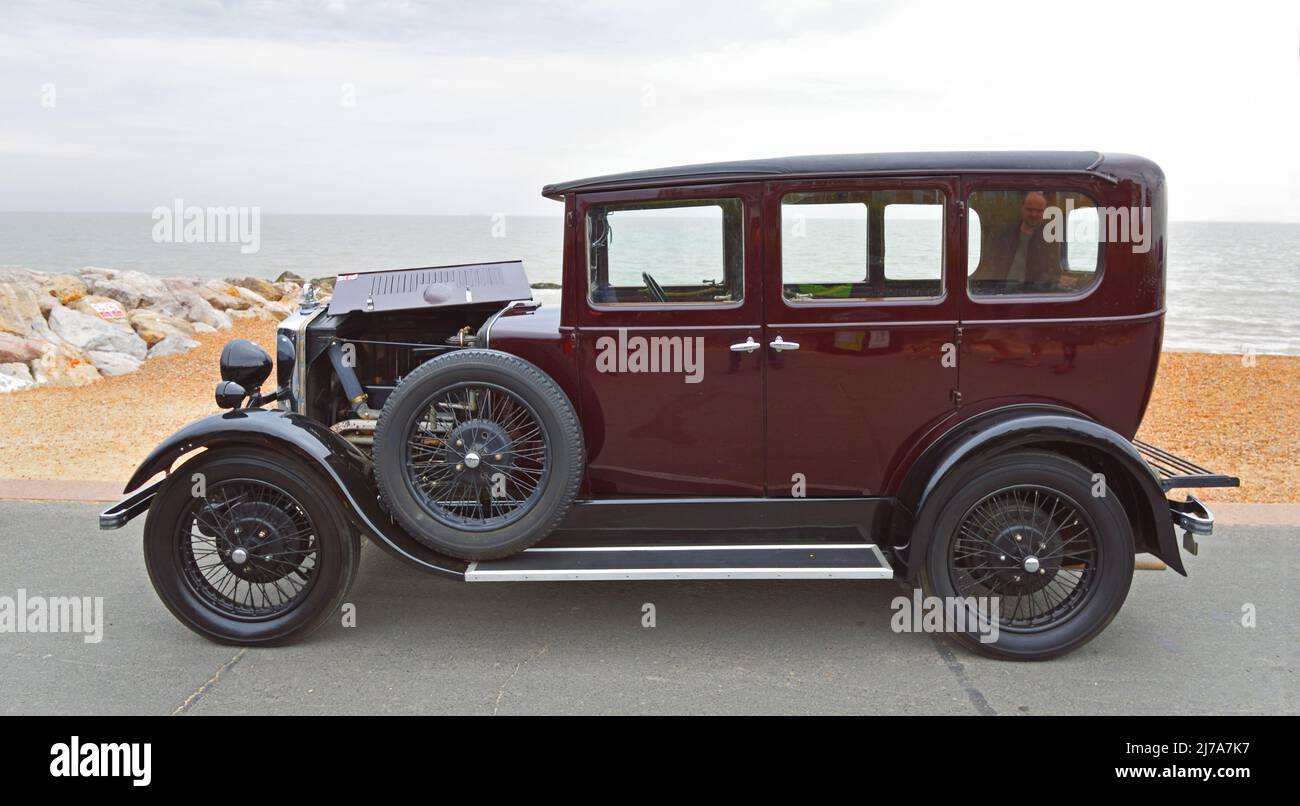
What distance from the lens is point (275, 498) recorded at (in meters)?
4.21

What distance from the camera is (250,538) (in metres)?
4.16

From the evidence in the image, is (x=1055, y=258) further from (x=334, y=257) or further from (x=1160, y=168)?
(x=334, y=257)

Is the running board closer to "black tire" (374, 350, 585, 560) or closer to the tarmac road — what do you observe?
"black tire" (374, 350, 585, 560)

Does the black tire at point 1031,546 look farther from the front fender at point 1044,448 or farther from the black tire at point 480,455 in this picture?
the black tire at point 480,455

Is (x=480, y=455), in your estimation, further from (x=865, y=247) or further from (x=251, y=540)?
(x=865, y=247)

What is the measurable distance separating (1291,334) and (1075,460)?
63.6 ft

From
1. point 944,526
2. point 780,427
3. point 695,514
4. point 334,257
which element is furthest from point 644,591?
point 334,257

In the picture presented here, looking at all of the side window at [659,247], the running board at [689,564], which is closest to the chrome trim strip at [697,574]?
the running board at [689,564]

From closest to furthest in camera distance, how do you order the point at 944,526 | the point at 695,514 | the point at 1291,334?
1. the point at 944,526
2. the point at 695,514
3. the point at 1291,334

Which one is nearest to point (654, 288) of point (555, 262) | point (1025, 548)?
point (1025, 548)

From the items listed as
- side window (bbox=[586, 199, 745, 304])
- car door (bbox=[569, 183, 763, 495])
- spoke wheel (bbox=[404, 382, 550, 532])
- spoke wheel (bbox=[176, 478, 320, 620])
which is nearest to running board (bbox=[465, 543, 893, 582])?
spoke wheel (bbox=[404, 382, 550, 532])

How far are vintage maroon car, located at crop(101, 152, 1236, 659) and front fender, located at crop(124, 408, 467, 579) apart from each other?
0.05ft

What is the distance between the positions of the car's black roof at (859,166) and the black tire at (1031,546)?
50.1 inches

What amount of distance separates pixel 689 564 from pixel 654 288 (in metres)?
1.34
